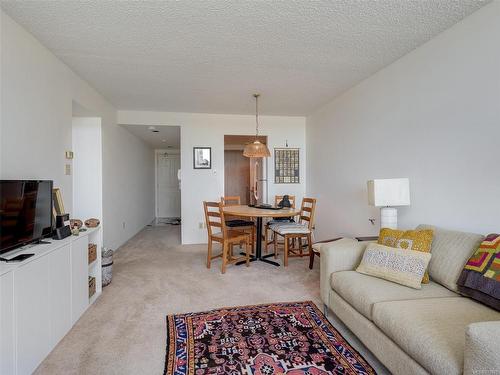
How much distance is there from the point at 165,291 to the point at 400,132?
2.87 meters

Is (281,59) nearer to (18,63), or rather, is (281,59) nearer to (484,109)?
(484,109)

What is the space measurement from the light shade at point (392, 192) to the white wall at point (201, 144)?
269 centimetres

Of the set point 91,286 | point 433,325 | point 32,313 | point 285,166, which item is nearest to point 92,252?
point 91,286

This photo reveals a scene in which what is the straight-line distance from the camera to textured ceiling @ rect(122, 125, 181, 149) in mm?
4766

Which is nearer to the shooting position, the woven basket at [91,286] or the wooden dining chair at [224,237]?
the woven basket at [91,286]

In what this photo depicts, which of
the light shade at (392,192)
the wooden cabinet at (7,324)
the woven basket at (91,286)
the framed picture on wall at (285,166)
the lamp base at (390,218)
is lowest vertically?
the woven basket at (91,286)

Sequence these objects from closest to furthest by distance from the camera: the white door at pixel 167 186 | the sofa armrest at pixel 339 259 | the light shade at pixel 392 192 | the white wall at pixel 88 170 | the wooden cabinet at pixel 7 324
Answer: the wooden cabinet at pixel 7 324 → the sofa armrest at pixel 339 259 → the light shade at pixel 392 192 → the white wall at pixel 88 170 → the white door at pixel 167 186

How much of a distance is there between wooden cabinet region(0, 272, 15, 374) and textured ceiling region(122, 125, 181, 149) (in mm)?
3719

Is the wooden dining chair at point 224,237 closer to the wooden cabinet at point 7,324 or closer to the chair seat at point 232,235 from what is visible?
the chair seat at point 232,235

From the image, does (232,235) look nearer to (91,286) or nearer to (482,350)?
(91,286)

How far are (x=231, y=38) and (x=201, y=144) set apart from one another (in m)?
2.63

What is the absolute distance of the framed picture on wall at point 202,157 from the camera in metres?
4.66

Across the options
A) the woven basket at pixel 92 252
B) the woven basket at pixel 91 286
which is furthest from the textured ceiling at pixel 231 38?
the woven basket at pixel 91 286

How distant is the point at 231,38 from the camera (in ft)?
7.12
